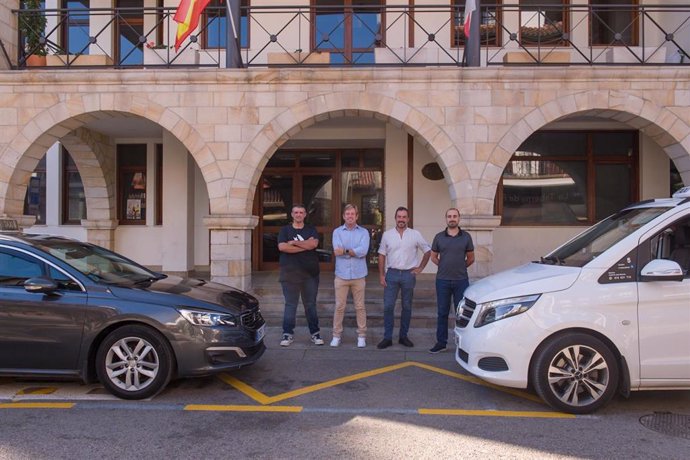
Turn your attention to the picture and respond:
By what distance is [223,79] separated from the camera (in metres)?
8.45

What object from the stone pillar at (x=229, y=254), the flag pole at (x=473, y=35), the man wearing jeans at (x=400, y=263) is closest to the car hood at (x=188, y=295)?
the man wearing jeans at (x=400, y=263)

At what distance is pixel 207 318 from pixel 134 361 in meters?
0.78

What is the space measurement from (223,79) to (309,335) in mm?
4335

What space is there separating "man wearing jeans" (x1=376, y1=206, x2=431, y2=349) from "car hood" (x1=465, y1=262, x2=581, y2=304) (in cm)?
152

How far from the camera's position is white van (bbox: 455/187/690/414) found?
4496 millimetres

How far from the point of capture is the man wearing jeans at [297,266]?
272 inches

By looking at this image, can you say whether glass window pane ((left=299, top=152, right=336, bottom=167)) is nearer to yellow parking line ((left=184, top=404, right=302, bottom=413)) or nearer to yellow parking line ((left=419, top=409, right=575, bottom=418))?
yellow parking line ((left=184, top=404, right=302, bottom=413))

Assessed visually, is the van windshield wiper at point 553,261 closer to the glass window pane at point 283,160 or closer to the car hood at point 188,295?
the car hood at point 188,295

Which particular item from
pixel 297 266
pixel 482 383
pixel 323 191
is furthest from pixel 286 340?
pixel 323 191

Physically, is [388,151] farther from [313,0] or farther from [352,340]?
[352,340]

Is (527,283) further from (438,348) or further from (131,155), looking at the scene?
(131,155)

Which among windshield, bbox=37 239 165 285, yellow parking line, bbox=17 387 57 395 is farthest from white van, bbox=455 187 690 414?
yellow parking line, bbox=17 387 57 395

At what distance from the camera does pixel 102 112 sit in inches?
344

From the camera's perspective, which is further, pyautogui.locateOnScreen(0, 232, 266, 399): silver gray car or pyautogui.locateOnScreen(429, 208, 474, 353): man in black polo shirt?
pyautogui.locateOnScreen(429, 208, 474, 353): man in black polo shirt
